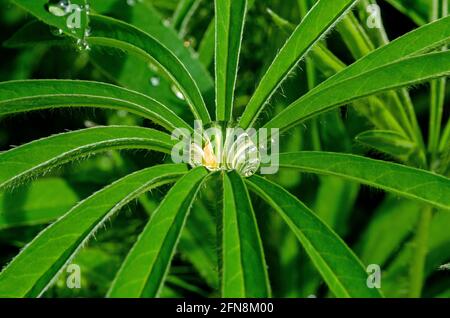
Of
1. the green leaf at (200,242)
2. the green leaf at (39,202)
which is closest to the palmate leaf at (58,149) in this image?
the green leaf at (39,202)

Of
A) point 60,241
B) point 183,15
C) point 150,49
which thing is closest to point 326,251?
point 60,241

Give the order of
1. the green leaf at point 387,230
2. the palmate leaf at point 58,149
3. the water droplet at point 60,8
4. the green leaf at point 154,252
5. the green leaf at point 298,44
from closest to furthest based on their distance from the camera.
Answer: the green leaf at point 154,252 → the palmate leaf at point 58,149 → the green leaf at point 298,44 → the water droplet at point 60,8 → the green leaf at point 387,230

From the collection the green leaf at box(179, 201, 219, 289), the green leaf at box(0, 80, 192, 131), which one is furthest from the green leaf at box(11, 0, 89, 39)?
the green leaf at box(179, 201, 219, 289)

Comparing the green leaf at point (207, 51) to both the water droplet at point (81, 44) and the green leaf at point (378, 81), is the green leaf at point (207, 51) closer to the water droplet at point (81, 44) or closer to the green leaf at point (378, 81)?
the water droplet at point (81, 44)

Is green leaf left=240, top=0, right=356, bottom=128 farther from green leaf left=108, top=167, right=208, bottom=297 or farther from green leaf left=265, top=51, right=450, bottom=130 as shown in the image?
green leaf left=108, top=167, right=208, bottom=297
